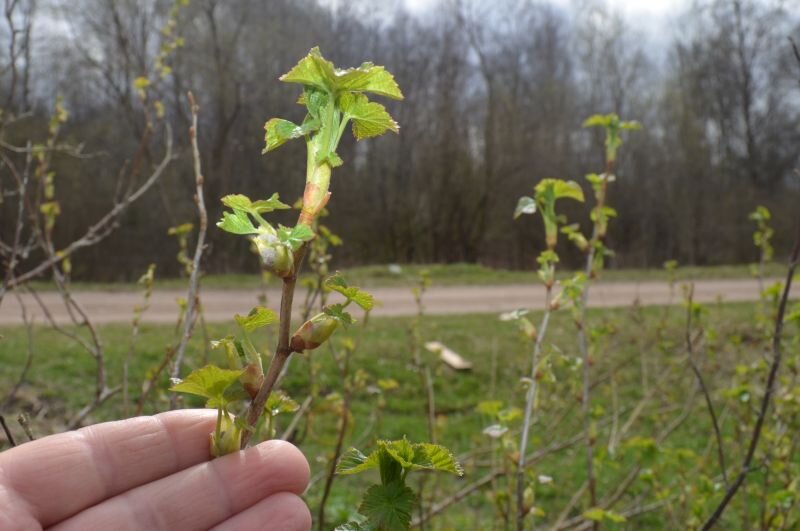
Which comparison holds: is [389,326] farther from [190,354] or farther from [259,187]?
[259,187]

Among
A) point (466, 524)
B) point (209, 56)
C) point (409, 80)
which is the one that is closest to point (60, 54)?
point (209, 56)

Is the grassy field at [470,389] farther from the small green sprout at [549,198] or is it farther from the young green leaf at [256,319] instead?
the young green leaf at [256,319]

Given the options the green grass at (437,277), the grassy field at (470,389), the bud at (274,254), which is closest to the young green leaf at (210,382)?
the bud at (274,254)

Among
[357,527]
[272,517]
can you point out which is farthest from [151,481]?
[357,527]

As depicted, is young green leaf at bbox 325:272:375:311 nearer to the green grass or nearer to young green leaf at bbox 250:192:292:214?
young green leaf at bbox 250:192:292:214

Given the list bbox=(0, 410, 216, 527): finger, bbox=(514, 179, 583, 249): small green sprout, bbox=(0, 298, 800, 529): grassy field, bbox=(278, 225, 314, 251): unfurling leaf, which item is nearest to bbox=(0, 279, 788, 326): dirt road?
bbox=(0, 298, 800, 529): grassy field

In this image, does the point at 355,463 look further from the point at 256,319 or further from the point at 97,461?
the point at 97,461
